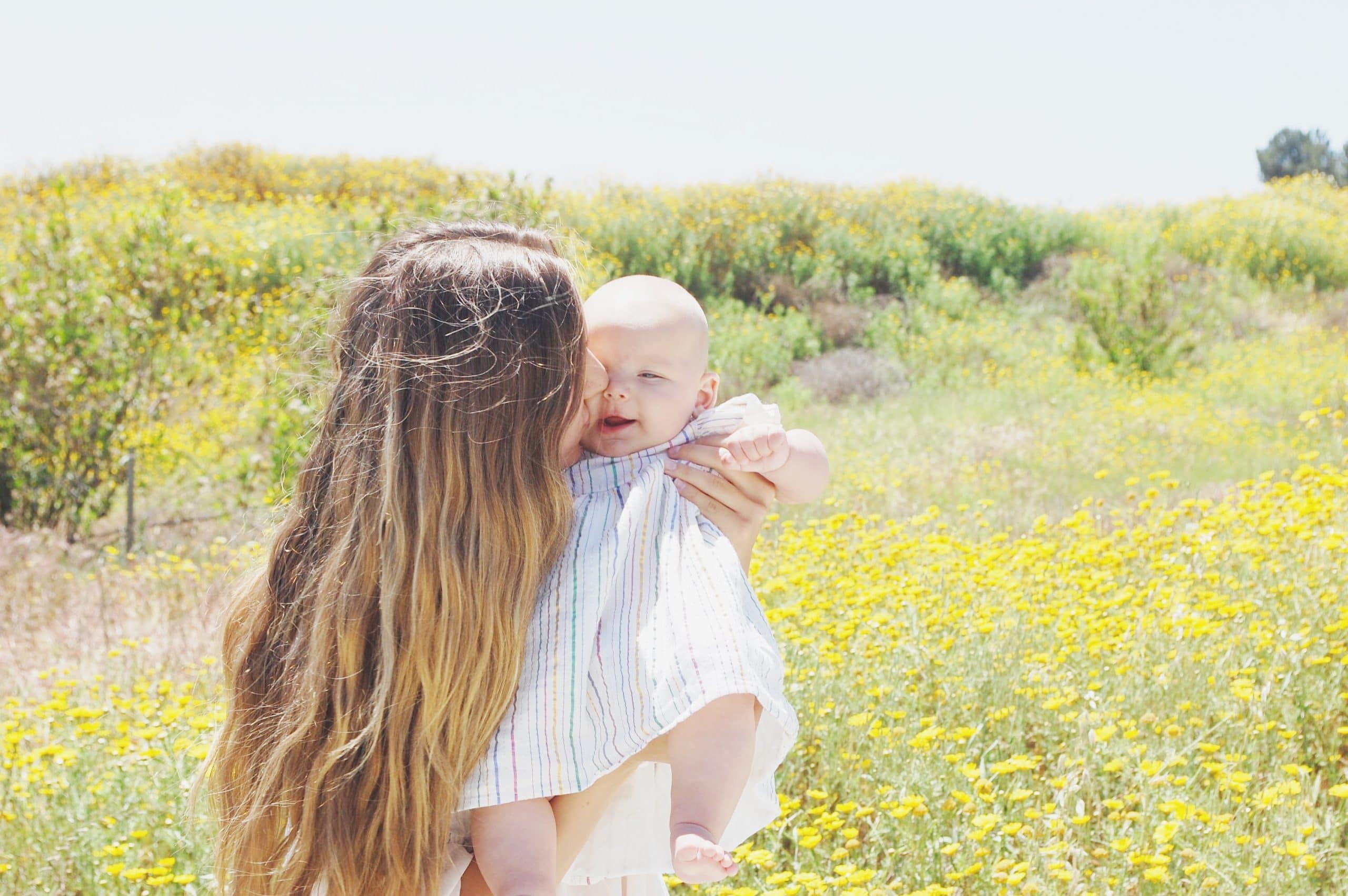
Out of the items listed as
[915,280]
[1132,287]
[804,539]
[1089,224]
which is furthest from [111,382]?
[1089,224]

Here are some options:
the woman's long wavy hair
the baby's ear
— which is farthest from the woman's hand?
the woman's long wavy hair

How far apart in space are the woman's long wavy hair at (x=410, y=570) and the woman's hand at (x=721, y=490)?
0.22m

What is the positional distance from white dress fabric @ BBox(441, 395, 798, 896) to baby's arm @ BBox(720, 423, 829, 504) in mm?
114

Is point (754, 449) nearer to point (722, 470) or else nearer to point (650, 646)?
point (722, 470)

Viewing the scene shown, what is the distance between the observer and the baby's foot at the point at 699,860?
117 centimetres

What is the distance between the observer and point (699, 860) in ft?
3.84

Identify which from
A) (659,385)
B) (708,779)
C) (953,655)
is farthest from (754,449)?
(953,655)

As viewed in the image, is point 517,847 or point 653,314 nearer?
point 517,847

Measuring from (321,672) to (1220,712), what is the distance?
233 cm

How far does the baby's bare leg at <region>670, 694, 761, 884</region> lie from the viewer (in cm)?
118

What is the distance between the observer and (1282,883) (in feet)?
7.04

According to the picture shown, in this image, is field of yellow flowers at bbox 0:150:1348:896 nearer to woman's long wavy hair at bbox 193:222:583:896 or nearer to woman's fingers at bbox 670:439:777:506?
woman's long wavy hair at bbox 193:222:583:896

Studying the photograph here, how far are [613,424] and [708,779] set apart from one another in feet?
1.79

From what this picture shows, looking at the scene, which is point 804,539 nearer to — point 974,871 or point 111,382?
point 974,871
